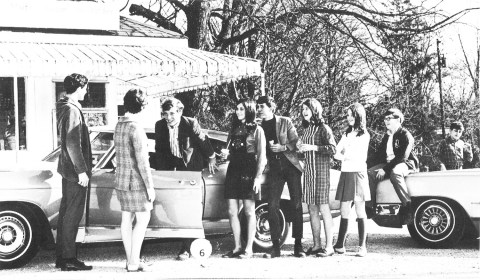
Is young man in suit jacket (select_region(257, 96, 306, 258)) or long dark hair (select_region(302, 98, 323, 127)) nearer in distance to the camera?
young man in suit jacket (select_region(257, 96, 306, 258))

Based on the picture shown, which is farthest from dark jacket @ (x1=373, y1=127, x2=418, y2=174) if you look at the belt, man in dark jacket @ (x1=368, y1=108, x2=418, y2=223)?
the belt

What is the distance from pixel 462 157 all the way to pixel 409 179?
1.96m

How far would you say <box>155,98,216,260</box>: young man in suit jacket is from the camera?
25.6 ft

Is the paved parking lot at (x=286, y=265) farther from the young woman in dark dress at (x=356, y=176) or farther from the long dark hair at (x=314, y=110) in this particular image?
the long dark hair at (x=314, y=110)

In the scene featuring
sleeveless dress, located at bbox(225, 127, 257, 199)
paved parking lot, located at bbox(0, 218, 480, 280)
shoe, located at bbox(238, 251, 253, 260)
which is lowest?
paved parking lot, located at bbox(0, 218, 480, 280)

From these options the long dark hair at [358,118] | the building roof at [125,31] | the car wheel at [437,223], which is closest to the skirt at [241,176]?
the long dark hair at [358,118]

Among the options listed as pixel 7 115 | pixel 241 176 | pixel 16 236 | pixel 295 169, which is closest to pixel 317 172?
pixel 295 169

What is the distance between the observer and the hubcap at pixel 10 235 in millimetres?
7316

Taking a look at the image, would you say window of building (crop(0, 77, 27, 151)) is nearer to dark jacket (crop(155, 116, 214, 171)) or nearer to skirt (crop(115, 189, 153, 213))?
dark jacket (crop(155, 116, 214, 171))

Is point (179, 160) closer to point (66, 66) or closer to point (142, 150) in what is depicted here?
point (142, 150)

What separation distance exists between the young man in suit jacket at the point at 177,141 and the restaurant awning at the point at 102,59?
2323 mm

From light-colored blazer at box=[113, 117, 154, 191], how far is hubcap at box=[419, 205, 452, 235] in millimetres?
3752

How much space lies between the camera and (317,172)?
26.8 feet

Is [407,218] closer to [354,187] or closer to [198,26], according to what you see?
[354,187]
